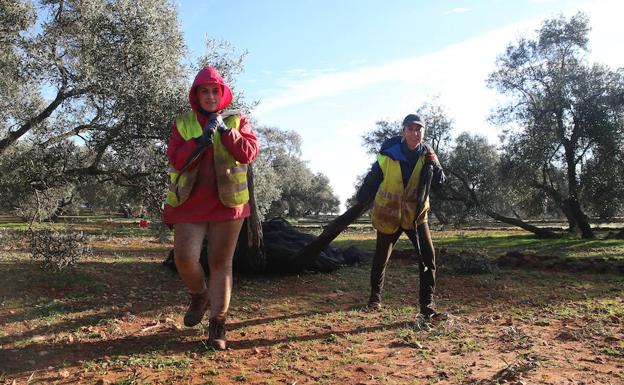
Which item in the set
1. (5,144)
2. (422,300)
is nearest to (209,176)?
(422,300)

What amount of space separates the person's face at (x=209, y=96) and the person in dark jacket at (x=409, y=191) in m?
2.28

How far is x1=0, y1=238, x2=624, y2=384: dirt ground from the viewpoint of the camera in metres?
3.32

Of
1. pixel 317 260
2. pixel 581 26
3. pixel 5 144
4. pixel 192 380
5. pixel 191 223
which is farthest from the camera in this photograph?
pixel 581 26

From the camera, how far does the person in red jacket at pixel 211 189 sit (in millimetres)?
3781

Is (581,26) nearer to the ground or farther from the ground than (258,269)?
farther from the ground

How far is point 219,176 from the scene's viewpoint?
3.83m

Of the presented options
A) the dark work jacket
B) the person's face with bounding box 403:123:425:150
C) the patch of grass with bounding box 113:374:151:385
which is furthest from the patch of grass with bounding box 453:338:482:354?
the patch of grass with bounding box 113:374:151:385

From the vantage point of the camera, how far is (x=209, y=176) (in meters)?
3.86

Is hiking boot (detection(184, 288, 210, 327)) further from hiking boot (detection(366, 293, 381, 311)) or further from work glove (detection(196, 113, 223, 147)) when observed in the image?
hiking boot (detection(366, 293, 381, 311))

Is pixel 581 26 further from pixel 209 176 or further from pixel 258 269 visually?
pixel 209 176

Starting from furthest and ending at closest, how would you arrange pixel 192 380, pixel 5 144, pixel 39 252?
1. pixel 5 144
2. pixel 39 252
3. pixel 192 380

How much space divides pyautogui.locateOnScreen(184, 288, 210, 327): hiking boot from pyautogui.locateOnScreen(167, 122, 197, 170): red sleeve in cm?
122

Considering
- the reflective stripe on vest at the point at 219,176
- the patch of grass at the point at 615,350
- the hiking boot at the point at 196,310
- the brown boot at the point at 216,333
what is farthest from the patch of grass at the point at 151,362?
the patch of grass at the point at 615,350

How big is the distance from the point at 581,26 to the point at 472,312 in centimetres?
2009
